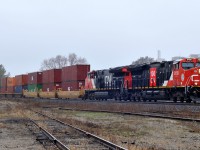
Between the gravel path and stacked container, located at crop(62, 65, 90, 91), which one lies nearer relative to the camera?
the gravel path

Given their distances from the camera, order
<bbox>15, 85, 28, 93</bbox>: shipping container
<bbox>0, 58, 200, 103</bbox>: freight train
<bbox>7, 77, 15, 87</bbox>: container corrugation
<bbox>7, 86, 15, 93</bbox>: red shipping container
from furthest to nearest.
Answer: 1. <bbox>7, 86, 15, 93</bbox>: red shipping container
2. <bbox>7, 77, 15, 87</bbox>: container corrugation
3. <bbox>15, 85, 28, 93</bbox>: shipping container
4. <bbox>0, 58, 200, 103</bbox>: freight train

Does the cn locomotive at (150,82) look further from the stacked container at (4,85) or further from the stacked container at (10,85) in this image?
the stacked container at (4,85)

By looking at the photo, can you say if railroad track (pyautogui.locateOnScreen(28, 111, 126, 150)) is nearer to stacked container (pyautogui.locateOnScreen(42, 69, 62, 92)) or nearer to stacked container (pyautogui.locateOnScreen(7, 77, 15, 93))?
stacked container (pyautogui.locateOnScreen(42, 69, 62, 92))

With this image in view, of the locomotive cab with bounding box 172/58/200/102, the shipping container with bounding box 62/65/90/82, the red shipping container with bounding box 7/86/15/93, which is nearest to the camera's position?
the locomotive cab with bounding box 172/58/200/102

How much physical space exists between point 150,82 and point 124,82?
17.7 ft

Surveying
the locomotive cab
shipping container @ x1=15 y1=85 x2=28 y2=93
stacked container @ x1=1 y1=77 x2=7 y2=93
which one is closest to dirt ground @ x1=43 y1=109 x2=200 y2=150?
the locomotive cab

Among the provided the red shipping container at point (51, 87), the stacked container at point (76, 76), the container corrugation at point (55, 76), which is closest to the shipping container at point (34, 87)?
the red shipping container at point (51, 87)

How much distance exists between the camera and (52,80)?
177 feet

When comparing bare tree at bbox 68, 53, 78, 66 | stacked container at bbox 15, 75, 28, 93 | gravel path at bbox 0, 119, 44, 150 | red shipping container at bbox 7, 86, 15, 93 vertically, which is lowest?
gravel path at bbox 0, 119, 44, 150

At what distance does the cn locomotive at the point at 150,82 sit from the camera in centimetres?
2769

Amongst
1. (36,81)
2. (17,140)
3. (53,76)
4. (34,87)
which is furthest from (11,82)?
(17,140)

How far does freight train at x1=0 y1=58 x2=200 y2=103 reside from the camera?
28.3m

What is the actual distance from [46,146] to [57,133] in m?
3.30

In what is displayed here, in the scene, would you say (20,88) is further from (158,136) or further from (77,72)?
(158,136)
